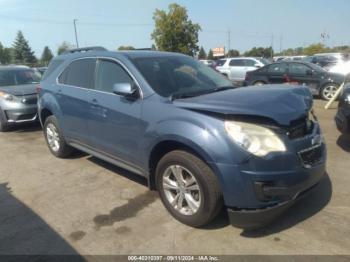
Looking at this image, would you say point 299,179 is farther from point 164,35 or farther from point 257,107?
point 164,35

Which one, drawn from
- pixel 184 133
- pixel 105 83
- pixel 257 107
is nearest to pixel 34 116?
pixel 105 83

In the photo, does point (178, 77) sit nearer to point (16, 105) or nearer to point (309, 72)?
point (16, 105)

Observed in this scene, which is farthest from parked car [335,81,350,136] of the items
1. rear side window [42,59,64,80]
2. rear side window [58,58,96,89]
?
rear side window [42,59,64,80]

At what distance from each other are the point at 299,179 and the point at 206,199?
0.86 m

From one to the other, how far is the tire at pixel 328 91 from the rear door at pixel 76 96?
9.36 meters

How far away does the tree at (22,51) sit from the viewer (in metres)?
74.2

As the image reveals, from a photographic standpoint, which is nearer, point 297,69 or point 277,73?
point 297,69

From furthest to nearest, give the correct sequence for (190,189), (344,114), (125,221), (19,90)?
(19,90) < (344,114) < (125,221) < (190,189)

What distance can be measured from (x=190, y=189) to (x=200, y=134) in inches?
24.2

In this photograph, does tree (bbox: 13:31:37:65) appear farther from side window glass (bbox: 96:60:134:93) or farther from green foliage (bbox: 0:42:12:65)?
side window glass (bbox: 96:60:134:93)

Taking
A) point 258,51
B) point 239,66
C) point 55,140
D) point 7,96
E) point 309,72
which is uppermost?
point 7,96

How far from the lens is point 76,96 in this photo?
494 cm

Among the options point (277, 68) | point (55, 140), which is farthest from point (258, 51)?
point (55, 140)

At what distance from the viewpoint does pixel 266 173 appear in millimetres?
2936
